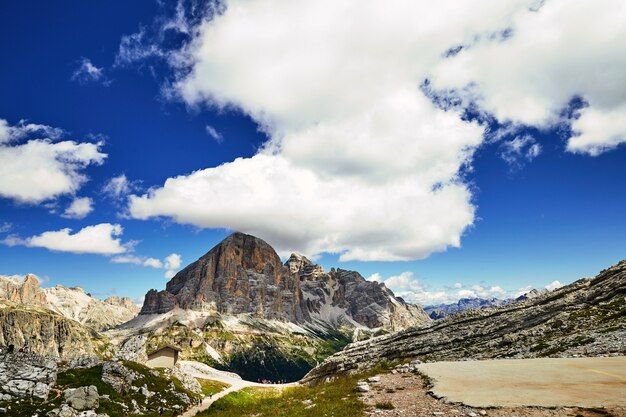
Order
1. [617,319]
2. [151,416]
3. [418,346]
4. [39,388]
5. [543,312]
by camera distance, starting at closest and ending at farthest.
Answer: [39,388]
[151,416]
[617,319]
[543,312]
[418,346]

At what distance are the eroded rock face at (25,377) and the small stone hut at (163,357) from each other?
42.6 m

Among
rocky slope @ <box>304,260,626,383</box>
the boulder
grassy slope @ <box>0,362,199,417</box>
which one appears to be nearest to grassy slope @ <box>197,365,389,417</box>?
the boulder

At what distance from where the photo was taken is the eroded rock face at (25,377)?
1297 inches

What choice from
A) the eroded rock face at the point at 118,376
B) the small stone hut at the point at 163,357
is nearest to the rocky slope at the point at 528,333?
the small stone hut at the point at 163,357

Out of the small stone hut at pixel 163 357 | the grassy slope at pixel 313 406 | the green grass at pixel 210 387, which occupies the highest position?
the small stone hut at pixel 163 357

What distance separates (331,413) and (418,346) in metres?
54.3

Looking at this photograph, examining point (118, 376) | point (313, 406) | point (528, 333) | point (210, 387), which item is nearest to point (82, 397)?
point (118, 376)

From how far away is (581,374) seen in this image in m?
23.6

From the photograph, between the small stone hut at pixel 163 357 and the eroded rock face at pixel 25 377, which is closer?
the eroded rock face at pixel 25 377

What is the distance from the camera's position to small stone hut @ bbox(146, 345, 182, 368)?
7872cm

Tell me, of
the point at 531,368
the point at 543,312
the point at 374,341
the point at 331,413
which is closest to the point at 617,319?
the point at 543,312

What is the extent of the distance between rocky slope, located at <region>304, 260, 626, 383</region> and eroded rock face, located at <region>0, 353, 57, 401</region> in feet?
169

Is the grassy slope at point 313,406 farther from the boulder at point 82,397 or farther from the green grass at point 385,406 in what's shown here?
the boulder at point 82,397

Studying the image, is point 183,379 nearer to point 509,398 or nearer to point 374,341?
point 374,341
